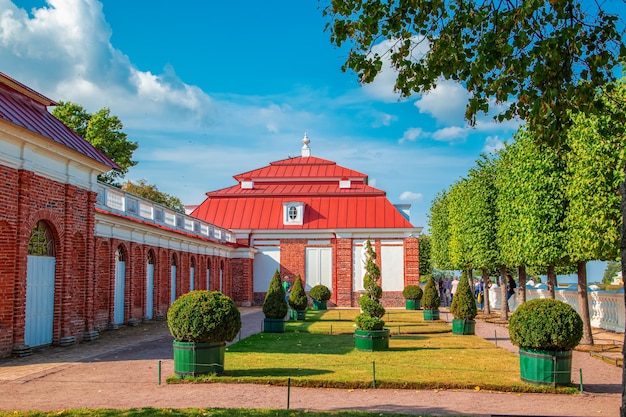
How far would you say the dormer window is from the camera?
140ft

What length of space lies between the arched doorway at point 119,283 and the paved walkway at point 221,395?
847 centimetres

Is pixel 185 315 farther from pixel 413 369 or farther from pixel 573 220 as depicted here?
pixel 573 220

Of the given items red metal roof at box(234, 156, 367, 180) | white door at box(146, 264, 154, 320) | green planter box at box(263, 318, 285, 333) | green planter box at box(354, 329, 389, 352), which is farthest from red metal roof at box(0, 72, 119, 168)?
red metal roof at box(234, 156, 367, 180)

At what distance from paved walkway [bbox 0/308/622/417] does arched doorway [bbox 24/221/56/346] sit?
5.57 feet

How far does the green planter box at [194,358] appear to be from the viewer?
11.7 meters

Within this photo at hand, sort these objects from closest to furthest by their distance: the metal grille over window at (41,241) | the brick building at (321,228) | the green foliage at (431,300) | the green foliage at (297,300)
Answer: the metal grille over window at (41,241) → the green foliage at (297,300) → the green foliage at (431,300) → the brick building at (321,228)

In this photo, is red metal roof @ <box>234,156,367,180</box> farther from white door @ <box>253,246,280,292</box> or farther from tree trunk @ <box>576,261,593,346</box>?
tree trunk @ <box>576,261,593,346</box>

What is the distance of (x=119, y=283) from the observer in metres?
22.8

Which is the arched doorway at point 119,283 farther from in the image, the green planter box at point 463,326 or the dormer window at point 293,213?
the dormer window at point 293,213

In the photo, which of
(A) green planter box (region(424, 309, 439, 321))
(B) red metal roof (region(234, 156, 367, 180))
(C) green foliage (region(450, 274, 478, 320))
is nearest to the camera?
(C) green foliage (region(450, 274, 478, 320))

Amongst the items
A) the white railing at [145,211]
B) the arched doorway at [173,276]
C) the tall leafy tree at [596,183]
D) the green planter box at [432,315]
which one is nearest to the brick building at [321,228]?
the white railing at [145,211]

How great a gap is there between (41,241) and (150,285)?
33.8 feet

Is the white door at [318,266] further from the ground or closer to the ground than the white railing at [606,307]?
further from the ground

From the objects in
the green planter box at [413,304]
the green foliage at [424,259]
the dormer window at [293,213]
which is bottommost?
the green planter box at [413,304]
